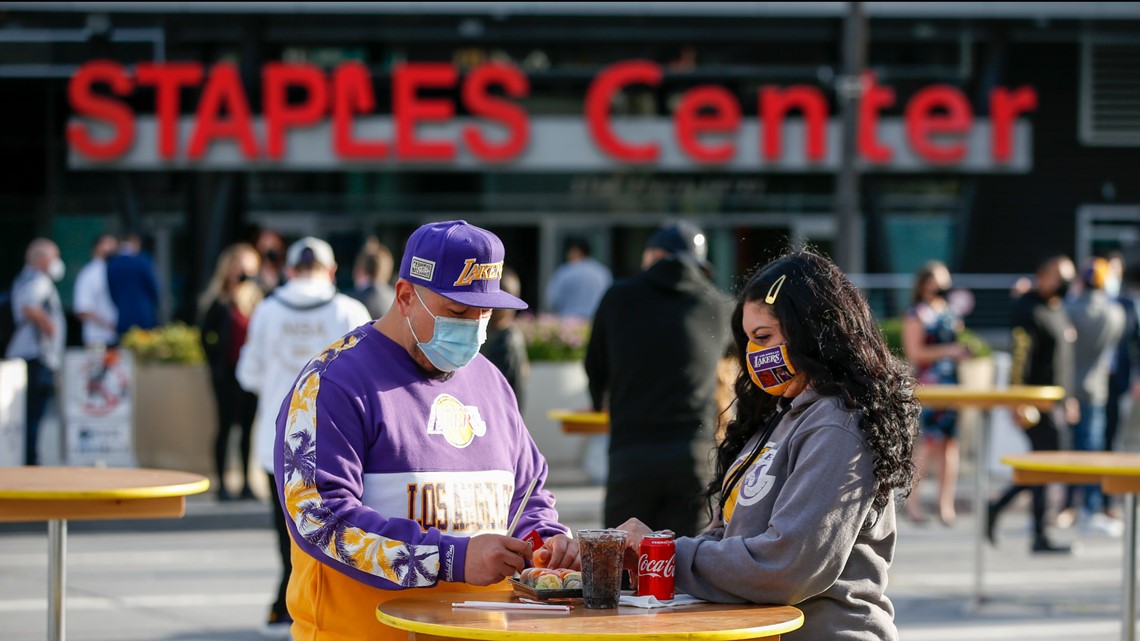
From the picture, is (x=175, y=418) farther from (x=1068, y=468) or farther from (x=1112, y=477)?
(x=1112, y=477)

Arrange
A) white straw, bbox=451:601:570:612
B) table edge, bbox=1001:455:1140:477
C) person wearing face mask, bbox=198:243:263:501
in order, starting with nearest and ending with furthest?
white straw, bbox=451:601:570:612 < table edge, bbox=1001:455:1140:477 < person wearing face mask, bbox=198:243:263:501

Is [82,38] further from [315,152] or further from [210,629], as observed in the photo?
[210,629]

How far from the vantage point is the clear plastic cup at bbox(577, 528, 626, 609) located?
3549 mm

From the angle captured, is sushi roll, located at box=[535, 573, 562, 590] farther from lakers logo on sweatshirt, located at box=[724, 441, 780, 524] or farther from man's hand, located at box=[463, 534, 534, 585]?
lakers logo on sweatshirt, located at box=[724, 441, 780, 524]

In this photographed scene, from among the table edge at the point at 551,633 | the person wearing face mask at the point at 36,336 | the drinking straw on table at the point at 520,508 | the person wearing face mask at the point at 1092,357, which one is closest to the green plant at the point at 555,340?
the person wearing face mask at the point at 36,336

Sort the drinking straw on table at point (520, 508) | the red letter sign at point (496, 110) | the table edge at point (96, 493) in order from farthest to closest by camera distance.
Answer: the red letter sign at point (496, 110)
the table edge at point (96, 493)
the drinking straw on table at point (520, 508)

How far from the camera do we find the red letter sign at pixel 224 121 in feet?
70.7

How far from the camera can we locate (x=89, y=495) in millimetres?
4840

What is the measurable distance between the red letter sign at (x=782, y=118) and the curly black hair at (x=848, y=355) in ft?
61.6

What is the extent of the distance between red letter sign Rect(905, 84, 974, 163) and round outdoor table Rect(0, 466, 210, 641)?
18.5 meters

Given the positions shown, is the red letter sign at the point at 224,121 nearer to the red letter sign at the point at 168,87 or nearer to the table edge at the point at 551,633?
the red letter sign at the point at 168,87

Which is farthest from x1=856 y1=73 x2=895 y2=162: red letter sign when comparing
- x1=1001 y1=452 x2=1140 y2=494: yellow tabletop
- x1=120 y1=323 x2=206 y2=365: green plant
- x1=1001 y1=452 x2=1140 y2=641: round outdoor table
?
x1=1001 y1=452 x2=1140 y2=641: round outdoor table

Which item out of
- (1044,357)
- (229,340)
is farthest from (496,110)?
(1044,357)

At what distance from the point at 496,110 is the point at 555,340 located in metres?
8.89
